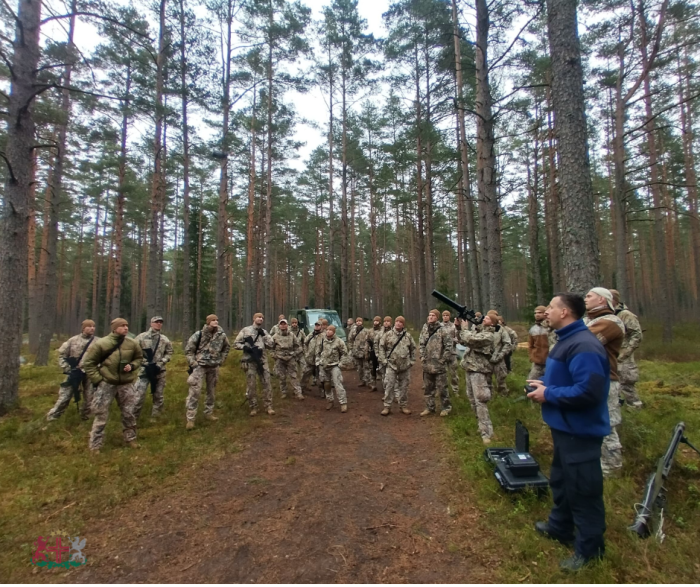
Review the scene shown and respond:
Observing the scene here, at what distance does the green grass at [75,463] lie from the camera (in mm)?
3685

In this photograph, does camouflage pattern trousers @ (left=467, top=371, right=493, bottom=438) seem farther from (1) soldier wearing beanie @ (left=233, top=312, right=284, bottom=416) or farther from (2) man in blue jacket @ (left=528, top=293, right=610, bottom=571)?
(1) soldier wearing beanie @ (left=233, top=312, right=284, bottom=416)

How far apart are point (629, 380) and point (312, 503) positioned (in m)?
6.20

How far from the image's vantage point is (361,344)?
11.1m

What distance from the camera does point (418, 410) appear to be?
818 cm

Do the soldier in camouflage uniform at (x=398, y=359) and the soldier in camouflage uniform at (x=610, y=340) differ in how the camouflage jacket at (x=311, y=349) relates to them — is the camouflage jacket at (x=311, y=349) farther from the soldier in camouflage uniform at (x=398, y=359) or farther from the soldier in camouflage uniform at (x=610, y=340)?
the soldier in camouflage uniform at (x=610, y=340)

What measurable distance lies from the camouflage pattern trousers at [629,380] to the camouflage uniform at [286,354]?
6.88 meters

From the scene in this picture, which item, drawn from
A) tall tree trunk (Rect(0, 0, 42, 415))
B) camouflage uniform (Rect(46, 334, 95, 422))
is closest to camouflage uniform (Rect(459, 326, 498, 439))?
camouflage uniform (Rect(46, 334, 95, 422))

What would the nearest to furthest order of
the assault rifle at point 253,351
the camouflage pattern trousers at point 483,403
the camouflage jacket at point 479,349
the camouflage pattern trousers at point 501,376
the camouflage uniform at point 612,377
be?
the camouflage uniform at point 612,377, the camouflage pattern trousers at point 483,403, the camouflage jacket at point 479,349, the assault rifle at point 253,351, the camouflage pattern trousers at point 501,376

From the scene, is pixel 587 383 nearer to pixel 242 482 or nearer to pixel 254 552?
pixel 254 552

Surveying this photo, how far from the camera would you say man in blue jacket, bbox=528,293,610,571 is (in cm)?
262

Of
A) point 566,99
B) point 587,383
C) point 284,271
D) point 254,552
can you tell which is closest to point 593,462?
point 587,383

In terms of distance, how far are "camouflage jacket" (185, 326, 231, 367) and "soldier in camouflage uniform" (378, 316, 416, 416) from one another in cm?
353

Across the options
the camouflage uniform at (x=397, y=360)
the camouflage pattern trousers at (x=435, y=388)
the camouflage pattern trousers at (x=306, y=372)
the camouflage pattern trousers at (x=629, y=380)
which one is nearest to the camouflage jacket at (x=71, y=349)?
the camouflage pattern trousers at (x=306, y=372)

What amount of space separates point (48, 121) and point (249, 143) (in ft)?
33.2
